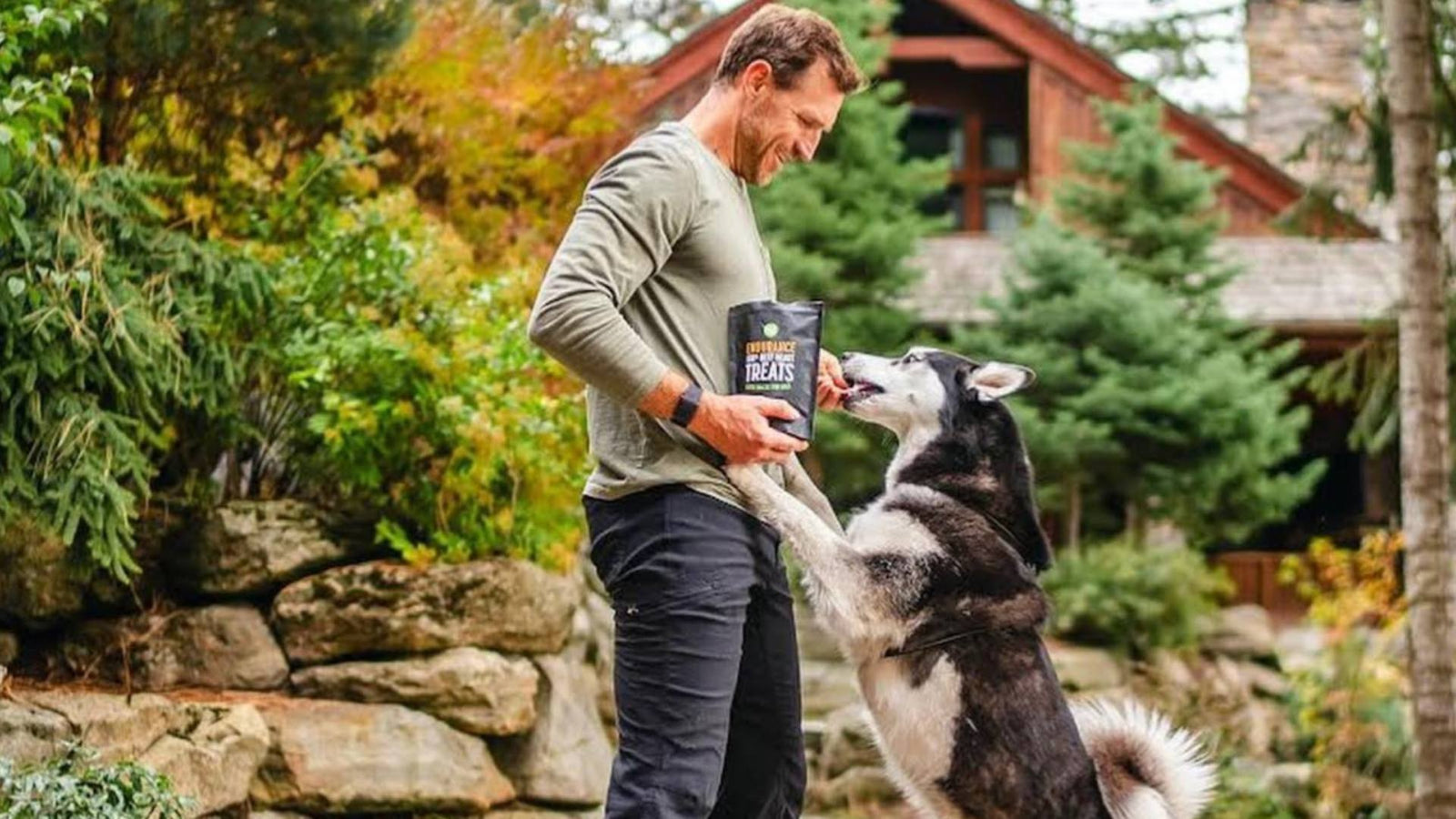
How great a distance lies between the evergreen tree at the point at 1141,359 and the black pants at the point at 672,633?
33.6ft

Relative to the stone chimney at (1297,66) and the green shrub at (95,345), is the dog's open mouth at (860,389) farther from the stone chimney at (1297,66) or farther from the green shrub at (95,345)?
the stone chimney at (1297,66)

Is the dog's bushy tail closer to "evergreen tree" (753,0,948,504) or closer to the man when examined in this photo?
the man

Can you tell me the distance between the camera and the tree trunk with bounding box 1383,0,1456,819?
27.0 ft

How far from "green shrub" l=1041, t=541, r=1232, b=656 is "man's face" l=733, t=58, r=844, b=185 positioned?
32.1ft

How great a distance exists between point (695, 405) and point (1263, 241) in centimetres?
1492

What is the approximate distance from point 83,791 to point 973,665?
2.63m

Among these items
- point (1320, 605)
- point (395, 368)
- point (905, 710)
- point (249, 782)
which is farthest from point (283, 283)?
point (1320, 605)

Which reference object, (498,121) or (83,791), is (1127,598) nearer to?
(498,121)

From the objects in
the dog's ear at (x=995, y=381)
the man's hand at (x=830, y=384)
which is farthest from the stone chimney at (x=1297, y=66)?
the man's hand at (x=830, y=384)

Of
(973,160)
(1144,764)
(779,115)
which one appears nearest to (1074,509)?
(973,160)

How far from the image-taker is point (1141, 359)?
14.0 metres

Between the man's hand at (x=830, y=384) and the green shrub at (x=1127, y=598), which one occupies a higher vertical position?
the man's hand at (x=830, y=384)

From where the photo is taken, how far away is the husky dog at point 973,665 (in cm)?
418

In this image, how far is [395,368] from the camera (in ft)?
24.2
